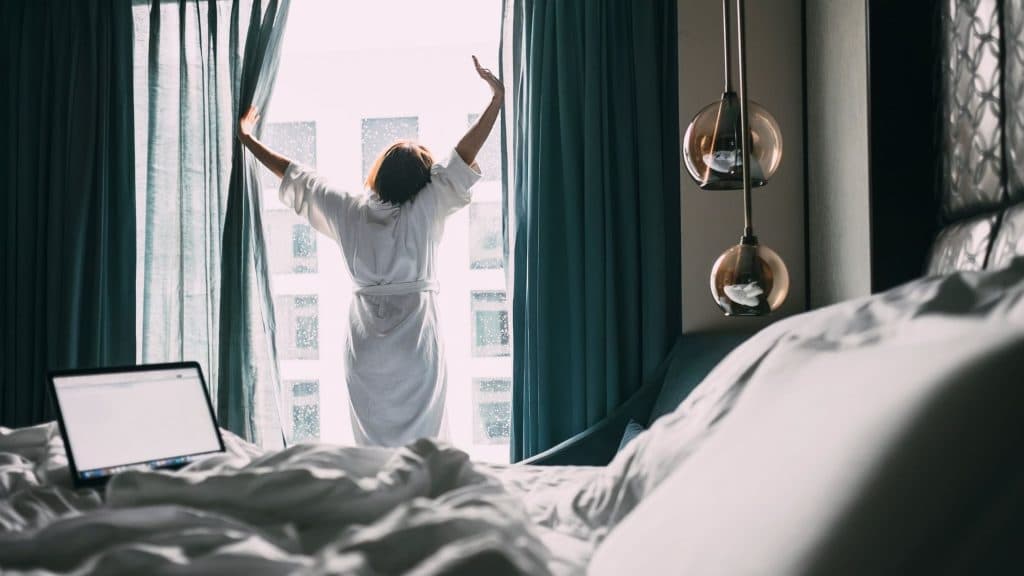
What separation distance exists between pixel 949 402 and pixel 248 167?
113 inches

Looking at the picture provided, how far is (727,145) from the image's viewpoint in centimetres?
152

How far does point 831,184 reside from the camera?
2.14 m

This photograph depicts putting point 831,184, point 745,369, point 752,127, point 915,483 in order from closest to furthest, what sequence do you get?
point 915,483
point 745,369
point 752,127
point 831,184

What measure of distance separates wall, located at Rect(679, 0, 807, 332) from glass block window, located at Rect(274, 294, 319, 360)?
147 centimetres

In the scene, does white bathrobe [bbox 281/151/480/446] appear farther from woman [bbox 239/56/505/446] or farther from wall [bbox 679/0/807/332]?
wall [bbox 679/0/807/332]

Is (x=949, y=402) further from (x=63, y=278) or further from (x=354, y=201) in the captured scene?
(x=63, y=278)

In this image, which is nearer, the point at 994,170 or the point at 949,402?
the point at 949,402

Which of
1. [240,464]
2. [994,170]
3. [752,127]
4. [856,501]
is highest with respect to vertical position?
[752,127]

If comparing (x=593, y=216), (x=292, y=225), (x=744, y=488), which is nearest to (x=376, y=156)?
(x=292, y=225)

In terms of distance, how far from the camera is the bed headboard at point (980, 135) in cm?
104

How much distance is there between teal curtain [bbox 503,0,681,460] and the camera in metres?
2.77

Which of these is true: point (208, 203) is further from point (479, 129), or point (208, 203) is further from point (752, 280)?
point (752, 280)

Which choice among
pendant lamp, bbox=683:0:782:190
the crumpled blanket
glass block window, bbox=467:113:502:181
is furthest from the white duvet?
glass block window, bbox=467:113:502:181

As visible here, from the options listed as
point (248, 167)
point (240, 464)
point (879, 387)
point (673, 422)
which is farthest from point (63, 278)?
point (879, 387)
